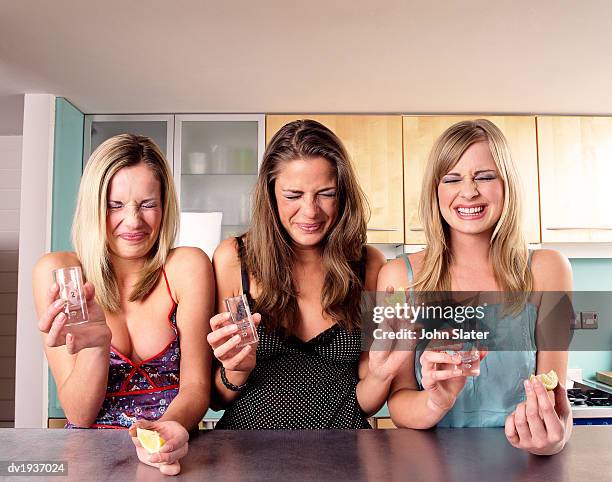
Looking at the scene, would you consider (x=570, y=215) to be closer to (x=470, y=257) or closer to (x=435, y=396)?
(x=470, y=257)

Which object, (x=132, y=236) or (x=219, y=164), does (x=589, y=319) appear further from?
(x=132, y=236)

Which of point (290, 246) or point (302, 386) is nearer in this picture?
point (302, 386)

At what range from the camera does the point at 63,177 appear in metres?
3.11

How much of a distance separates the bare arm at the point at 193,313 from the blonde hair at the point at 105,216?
44mm

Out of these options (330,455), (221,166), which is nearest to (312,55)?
(221,166)

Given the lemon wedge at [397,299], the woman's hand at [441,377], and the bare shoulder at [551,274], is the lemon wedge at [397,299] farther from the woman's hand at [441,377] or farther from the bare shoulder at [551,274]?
the bare shoulder at [551,274]

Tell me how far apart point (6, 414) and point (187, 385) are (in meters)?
3.10

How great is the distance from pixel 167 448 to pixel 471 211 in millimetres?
692

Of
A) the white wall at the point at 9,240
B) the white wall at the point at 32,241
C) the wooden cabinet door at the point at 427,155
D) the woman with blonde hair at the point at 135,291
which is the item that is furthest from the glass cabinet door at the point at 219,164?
the woman with blonde hair at the point at 135,291

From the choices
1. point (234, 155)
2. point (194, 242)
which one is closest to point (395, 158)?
point (234, 155)

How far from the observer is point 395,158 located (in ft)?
10.7

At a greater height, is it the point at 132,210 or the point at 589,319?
the point at 132,210

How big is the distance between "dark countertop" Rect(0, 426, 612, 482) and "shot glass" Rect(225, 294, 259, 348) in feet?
0.48

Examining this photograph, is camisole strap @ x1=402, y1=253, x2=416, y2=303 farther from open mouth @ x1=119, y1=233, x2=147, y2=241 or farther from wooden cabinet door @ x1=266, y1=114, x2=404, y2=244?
wooden cabinet door @ x1=266, y1=114, x2=404, y2=244
